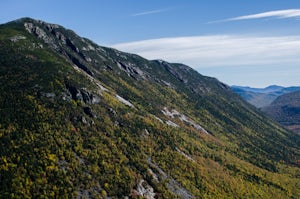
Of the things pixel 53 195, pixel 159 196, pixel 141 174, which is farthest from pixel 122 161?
pixel 53 195

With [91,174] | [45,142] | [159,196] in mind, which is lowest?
[159,196]

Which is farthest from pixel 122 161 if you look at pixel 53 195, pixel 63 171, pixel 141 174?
pixel 53 195

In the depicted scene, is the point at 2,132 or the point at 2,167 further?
the point at 2,132

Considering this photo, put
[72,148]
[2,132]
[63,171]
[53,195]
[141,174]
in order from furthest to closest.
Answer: [141,174]
[72,148]
[2,132]
[63,171]
[53,195]

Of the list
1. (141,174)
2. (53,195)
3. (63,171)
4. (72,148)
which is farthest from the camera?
(141,174)

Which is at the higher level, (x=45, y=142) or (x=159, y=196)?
(x=45, y=142)

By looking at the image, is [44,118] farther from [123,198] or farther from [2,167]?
[123,198]

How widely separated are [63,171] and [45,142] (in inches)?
873

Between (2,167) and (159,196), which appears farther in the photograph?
(159,196)

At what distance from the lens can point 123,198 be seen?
163250mm

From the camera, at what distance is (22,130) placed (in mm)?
172625

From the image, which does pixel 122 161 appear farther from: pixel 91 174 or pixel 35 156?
pixel 35 156

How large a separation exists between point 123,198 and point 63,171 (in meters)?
31.3

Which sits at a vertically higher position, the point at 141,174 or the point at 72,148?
the point at 72,148
